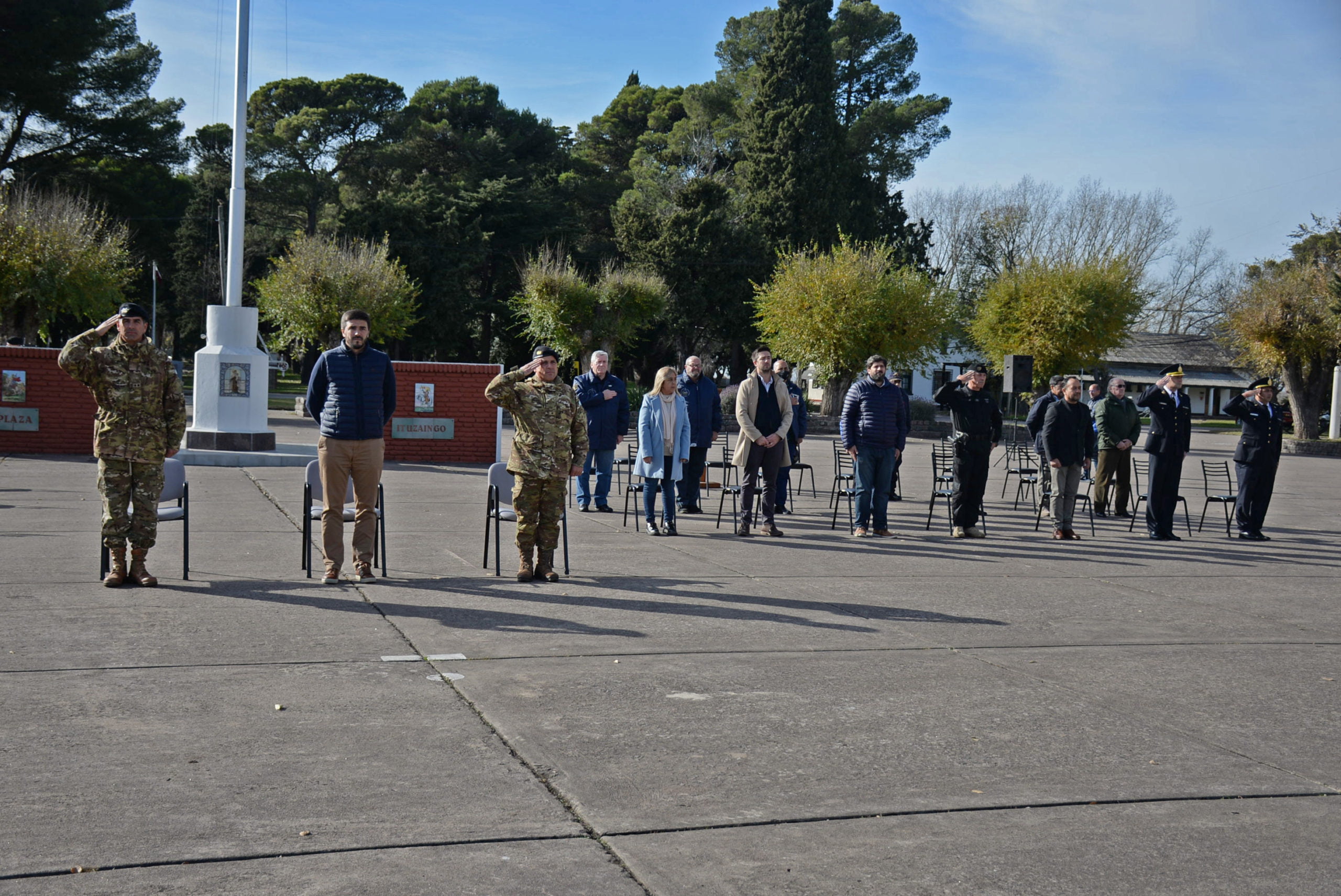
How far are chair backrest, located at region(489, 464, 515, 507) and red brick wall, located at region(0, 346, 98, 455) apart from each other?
1274 centimetres

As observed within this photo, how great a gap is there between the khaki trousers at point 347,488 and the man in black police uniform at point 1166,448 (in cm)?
868

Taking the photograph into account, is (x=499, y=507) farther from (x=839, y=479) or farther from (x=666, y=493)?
(x=839, y=479)

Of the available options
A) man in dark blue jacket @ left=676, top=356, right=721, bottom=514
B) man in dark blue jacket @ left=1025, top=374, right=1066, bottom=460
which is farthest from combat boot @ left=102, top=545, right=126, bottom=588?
man in dark blue jacket @ left=1025, top=374, right=1066, bottom=460

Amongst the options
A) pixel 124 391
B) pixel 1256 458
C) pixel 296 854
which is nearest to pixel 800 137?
pixel 1256 458

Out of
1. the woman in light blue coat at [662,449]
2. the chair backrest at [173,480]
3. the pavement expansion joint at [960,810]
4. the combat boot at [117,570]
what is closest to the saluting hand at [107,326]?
the chair backrest at [173,480]

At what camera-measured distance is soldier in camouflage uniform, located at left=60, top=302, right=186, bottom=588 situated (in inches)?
319

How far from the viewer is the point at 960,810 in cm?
441

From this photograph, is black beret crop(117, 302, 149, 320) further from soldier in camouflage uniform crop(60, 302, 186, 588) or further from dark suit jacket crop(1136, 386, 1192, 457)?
dark suit jacket crop(1136, 386, 1192, 457)

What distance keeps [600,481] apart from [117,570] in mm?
6826

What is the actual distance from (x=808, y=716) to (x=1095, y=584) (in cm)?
524

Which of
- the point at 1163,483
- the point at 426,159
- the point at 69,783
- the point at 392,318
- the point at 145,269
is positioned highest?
the point at 426,159

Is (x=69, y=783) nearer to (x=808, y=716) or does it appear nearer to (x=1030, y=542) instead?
(x=808, y=716)

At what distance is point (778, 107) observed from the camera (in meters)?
52.3

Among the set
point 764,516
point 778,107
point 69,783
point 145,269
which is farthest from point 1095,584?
point 145,269
